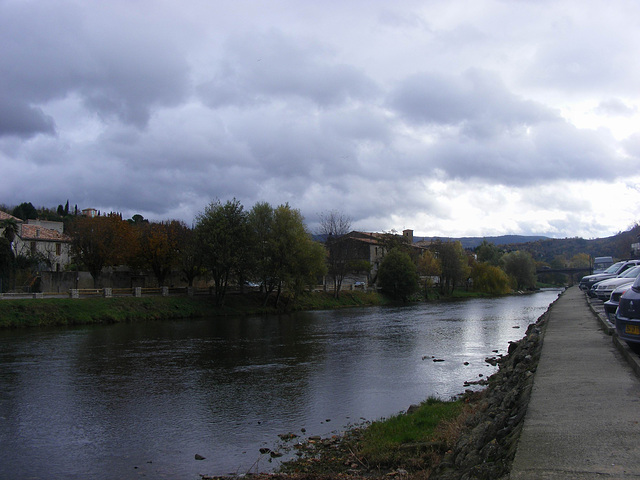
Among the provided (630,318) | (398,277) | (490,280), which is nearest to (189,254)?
(398,277)

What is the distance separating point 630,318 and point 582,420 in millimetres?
4770

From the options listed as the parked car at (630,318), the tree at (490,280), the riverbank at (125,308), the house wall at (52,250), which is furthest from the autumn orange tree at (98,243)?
the tree at (490,280)

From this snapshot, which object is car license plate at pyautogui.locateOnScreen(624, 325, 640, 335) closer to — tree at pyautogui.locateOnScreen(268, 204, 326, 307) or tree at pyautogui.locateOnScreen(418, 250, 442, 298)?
tree at pyautogui.locateOnScreen(268, 204, 326, 307)

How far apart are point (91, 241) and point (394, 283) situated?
4393 cm

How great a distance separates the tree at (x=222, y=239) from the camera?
55344 millimetres

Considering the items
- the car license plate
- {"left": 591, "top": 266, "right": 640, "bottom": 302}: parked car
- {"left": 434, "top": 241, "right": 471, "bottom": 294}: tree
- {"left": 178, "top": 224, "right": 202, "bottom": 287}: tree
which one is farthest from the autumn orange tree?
{"left": 434, "top": 241, "right": 471, "bottom": 294}: tree

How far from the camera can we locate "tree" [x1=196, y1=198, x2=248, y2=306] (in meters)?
55.3

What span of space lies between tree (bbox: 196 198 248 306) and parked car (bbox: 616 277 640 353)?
46673mm

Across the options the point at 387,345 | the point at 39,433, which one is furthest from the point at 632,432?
the point at 387,345

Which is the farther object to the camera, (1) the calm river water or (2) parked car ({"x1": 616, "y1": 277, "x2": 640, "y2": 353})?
(1) the calm river water

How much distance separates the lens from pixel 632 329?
1068 cm

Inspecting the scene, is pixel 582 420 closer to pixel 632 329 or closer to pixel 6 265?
pixel 632 329

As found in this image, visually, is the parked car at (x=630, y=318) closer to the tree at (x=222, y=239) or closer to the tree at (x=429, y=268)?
the tree at (x=222, y=239)

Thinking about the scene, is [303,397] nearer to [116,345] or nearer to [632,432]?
[632,432]
